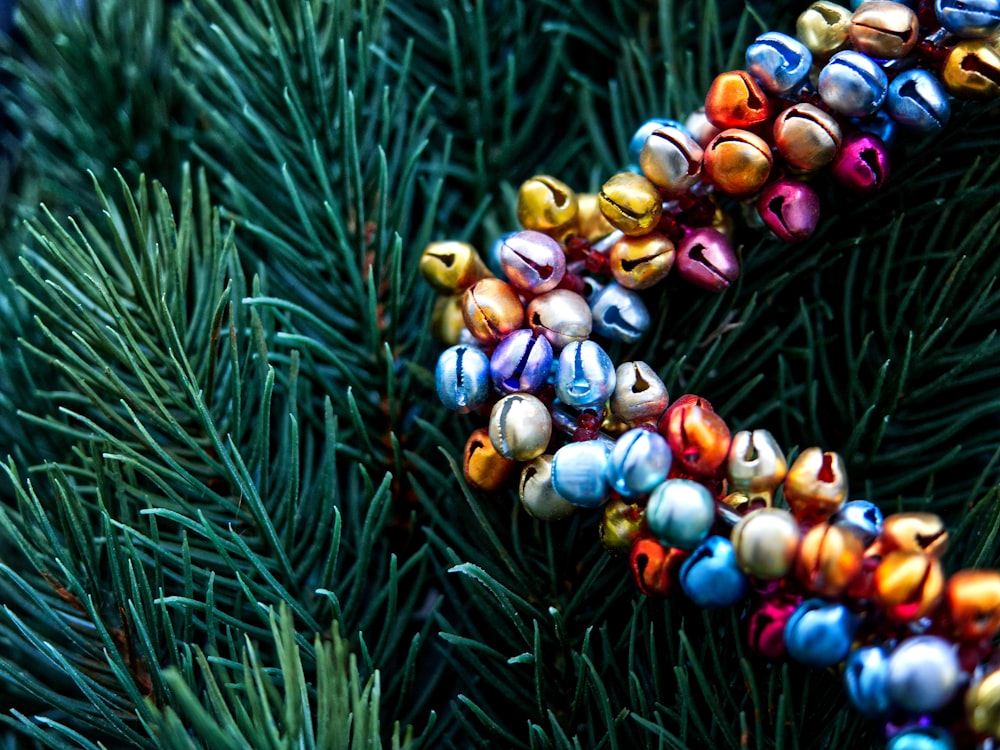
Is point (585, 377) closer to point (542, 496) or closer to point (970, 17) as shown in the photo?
point (542, 496)

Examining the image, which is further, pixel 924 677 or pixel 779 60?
pixel 779 60

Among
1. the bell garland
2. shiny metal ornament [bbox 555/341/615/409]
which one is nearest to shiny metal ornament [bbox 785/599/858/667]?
the bell garland

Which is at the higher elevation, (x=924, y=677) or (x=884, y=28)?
(x=884, y=28)

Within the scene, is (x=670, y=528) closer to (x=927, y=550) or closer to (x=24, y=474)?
(x=927, y=550)

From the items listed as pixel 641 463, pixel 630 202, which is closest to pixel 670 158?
pixel 630 202

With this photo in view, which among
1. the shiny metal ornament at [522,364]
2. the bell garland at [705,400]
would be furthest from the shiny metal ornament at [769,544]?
the shiny metal ornament at [522,364]
